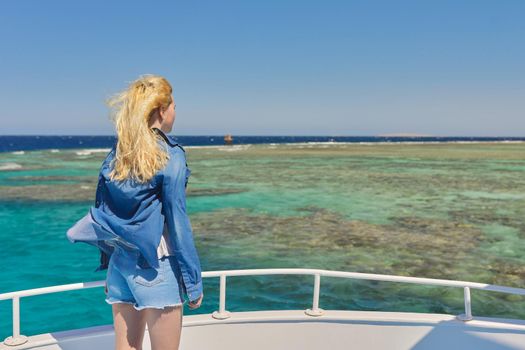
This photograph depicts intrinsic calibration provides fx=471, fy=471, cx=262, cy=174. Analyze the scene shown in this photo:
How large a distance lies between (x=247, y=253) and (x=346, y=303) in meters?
4.16

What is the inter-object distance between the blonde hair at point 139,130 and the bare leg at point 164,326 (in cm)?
65

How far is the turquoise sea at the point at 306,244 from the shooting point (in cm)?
930

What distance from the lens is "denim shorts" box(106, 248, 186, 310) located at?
7.23 feet

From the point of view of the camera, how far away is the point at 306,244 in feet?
45.4

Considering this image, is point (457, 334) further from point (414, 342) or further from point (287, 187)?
point (287, 187)

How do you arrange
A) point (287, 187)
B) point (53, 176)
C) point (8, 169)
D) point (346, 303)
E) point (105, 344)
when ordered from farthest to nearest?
point (8, 169) < point (53, 176) < point (287, 187) < point (346, 303) < point (105, 344)

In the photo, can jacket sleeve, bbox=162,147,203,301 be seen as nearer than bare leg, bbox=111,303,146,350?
Yes

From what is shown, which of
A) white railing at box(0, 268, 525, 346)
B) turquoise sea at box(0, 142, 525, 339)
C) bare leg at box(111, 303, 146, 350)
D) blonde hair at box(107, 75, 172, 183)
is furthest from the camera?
turquoise sea at box(0, 142, 525, 339)

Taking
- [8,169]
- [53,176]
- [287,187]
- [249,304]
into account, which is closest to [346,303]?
[249,304]

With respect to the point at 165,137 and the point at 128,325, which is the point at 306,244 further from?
the point at 165,137

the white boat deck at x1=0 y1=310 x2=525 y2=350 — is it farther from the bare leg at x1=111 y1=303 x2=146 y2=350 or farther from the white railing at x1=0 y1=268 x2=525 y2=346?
the bare leg at x1=111 y1=303 x2=146 y2=350

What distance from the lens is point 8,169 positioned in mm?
40281

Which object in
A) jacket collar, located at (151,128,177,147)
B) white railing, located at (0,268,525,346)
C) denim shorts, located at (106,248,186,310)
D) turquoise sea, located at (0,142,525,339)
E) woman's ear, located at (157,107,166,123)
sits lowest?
turquoise sea, located at (0,142,525,339)

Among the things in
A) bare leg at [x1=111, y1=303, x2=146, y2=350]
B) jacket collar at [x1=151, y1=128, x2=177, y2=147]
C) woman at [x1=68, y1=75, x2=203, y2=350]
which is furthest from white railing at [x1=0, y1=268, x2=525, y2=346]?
jacket collar at [x1=151, y1=128, x2=177, y2=147]
